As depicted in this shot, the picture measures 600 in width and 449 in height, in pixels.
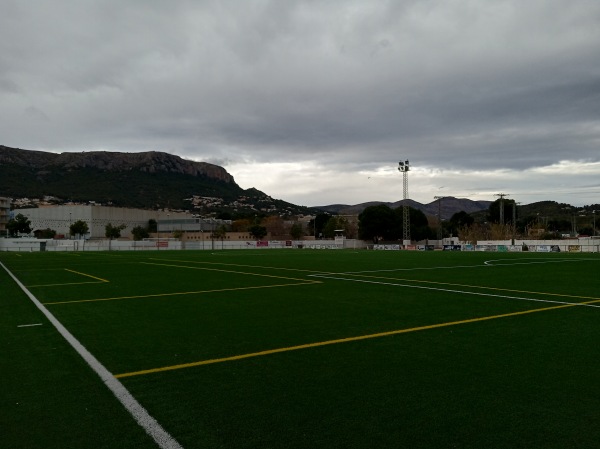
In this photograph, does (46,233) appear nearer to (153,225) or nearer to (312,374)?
(153,225)

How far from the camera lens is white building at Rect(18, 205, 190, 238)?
139 m

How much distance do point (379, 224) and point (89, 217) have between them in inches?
3111

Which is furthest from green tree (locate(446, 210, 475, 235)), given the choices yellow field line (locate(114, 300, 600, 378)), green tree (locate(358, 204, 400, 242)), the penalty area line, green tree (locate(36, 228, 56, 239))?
yellow field line (locate(114, 300, 600, 378))

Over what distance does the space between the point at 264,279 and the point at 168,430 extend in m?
16.3

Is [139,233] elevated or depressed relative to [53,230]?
depressed

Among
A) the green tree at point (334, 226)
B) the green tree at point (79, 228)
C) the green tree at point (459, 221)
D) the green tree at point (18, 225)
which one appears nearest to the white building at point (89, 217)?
the green tree at point (18, 225)

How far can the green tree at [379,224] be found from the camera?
11372 cm

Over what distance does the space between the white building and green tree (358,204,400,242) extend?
7277 cm

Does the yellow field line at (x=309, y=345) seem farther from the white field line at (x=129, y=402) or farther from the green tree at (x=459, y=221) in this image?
the green tree at (x=459, y=221)

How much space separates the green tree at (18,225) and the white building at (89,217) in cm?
657

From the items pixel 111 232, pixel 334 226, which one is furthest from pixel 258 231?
pixel 111 232

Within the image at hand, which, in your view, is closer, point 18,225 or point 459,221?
point 18,225

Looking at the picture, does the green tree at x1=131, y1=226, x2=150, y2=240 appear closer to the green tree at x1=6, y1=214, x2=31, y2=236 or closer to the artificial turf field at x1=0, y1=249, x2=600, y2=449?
the green tree at x1=6, y1=214, x2=31, y2=236

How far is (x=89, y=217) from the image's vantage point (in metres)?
138
